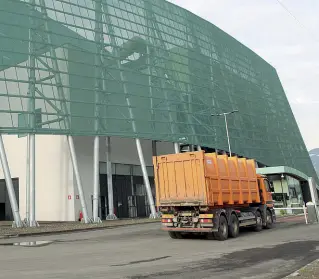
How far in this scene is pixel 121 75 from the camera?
35.6m

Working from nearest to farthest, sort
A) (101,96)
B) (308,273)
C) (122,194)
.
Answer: (308,273) < (101,96) < (122,194)

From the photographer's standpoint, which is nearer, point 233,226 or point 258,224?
point 233,226

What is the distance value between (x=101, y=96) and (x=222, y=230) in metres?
20.7

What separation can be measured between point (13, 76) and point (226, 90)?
3271 centimetres

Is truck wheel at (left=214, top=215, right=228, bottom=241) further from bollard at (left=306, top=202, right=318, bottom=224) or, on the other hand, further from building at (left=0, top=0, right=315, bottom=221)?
building at (left=0, top=0, right=315, bottom=221)

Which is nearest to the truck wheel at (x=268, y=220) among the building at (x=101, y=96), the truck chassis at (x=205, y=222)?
the truck chassis at (x=205, y=222)

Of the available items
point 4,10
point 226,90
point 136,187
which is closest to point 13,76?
point 4,10

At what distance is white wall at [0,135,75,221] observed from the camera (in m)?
33.4

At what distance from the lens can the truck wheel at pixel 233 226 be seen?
1659cm

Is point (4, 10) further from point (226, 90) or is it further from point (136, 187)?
point (226, 90)

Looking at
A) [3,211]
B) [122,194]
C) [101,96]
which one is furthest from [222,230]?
[3,211]

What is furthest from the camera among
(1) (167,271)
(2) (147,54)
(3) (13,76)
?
(2) (147,54)

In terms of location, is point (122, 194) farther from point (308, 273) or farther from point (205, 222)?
point (308, 273)

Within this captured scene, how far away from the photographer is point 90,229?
24141mm
